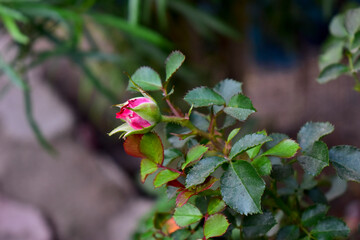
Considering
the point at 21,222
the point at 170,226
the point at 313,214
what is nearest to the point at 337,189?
the point at 313,214

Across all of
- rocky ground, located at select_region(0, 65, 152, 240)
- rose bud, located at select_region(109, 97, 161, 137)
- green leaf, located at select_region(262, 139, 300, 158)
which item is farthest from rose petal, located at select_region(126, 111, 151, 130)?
rocky ground, located at select_region(0, 65, 152, 240)

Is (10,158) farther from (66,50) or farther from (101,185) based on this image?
(66,50)

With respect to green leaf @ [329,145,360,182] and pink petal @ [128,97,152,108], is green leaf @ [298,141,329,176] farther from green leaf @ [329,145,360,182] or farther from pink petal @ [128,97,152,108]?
pink petal @ [128,97,152,108]

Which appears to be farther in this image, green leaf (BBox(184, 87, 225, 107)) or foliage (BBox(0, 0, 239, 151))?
foliage (BBox(0, 0, 239, 151))

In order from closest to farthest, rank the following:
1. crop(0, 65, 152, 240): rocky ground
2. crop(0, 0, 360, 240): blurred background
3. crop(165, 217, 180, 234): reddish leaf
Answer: crop(165, 217, 180, 234): reddish leaf
crop(0, 0, 360, 240): blurred background
crop(0, 65, 152, 240): rocky ground

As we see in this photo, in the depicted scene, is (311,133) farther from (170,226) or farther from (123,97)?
(123,97)

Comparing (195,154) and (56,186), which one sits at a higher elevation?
(195,154)

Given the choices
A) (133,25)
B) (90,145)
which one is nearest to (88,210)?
(90,145)
